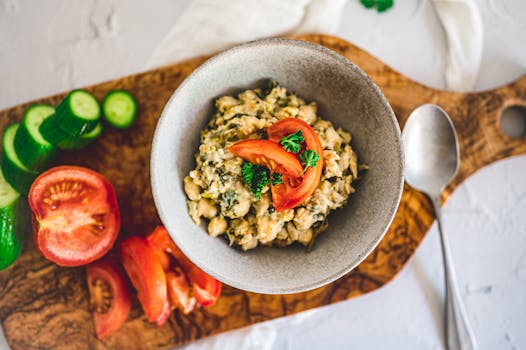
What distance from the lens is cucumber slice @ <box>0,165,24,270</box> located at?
2371 millimetres

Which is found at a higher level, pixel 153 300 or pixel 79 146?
pixel 79 146

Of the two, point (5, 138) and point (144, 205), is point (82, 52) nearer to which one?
point (5, 138)

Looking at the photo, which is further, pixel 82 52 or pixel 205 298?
pixel 82 52

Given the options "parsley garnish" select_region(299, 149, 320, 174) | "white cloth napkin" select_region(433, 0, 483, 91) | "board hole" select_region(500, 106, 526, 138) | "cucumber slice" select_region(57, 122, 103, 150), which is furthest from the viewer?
"white cloth napkin" select_region(433, 0, 483, 91)

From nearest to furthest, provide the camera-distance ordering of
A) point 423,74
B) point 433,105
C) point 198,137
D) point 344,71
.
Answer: point 344,71 < point 198,137 < point 433,105 < point 423,74

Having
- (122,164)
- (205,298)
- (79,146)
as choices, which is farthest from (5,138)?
(205,298)

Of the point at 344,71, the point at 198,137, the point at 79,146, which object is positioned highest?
the point at 344,71

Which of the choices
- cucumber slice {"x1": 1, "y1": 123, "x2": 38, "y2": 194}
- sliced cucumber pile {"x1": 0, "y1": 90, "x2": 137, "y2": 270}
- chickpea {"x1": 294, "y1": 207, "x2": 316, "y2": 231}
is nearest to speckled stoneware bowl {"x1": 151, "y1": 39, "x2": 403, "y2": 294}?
chickpea {"x1": 294, "y1": 207, "x2": 316, "y2": 231}

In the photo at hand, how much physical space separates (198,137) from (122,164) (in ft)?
1.84

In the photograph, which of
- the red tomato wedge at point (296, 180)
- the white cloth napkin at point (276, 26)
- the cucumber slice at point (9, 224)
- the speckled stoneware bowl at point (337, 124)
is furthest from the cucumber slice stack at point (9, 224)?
the red tomato wedge at point (296, 180)

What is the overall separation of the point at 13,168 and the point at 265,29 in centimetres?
168

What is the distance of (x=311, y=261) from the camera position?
2.10 meters

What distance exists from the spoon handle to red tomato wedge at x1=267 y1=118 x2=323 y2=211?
1.02m

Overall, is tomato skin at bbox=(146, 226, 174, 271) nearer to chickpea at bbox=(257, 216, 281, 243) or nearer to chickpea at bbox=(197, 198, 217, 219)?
chickpea at bbox=(197, 198, 217, 219)
